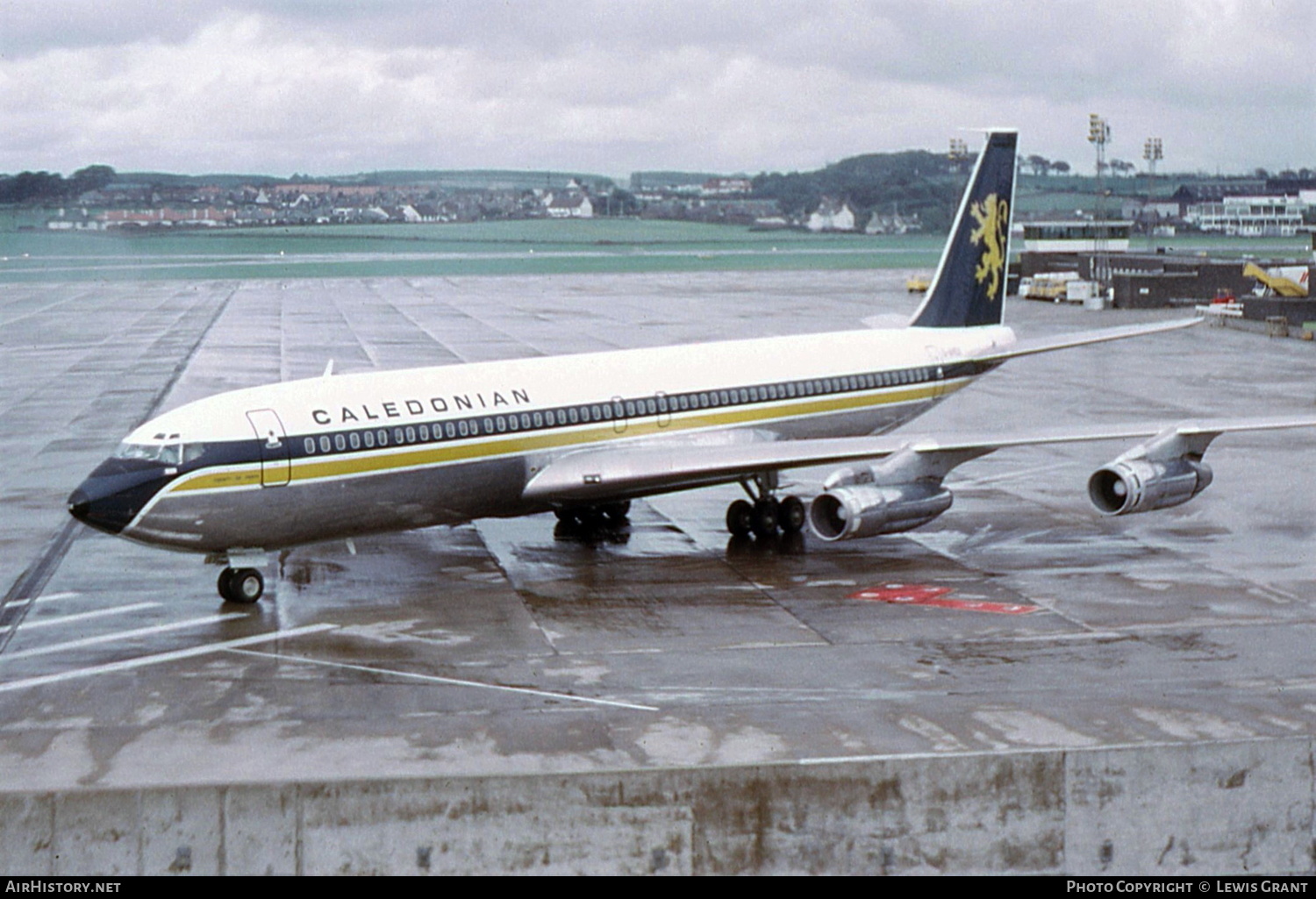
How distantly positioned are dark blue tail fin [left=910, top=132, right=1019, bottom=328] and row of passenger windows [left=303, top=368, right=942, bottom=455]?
2.68 metres

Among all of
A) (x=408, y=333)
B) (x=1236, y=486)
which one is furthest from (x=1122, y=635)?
(x=408, y=333)

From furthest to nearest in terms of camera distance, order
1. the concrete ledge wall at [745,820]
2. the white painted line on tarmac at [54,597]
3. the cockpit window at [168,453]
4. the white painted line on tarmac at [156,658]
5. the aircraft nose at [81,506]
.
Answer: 1. the white painted line on tarmac at [54,597]
2. the cockpit window at [168,453]
3. the aircraft nose at [81,506]
4. the white painted line on tarmac at [156,658]
5. the concrete ledge wall at [745,820]

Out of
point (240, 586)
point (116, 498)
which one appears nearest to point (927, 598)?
point (240, 586)

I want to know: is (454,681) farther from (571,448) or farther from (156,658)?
(571,448)

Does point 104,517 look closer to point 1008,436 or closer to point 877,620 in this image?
point 877,620

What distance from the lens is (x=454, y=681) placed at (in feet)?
79.3

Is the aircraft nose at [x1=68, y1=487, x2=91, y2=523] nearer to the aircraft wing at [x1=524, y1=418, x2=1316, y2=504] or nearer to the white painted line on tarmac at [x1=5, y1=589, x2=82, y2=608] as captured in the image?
the white painted line on tarmac at [x1=5, y1=589, x2=82, y2=608]

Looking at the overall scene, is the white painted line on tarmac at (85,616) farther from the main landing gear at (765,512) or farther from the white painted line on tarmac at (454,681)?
the main landing gear at (765,512)

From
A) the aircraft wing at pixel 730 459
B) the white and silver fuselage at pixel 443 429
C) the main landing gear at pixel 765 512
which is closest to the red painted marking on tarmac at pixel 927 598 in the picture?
the aircraft wing at pixel 730 459

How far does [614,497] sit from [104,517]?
32.8 ft

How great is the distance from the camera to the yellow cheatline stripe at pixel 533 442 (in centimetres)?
2767

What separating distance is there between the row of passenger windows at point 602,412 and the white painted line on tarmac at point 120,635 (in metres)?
3.32

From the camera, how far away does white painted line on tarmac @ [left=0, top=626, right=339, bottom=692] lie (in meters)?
24.3

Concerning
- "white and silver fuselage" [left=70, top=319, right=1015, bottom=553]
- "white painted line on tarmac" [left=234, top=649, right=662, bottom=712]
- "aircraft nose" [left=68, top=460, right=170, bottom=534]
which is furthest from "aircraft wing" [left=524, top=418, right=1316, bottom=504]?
"aircraft nose" [left=68, top=460, right=170, bottom=534]
